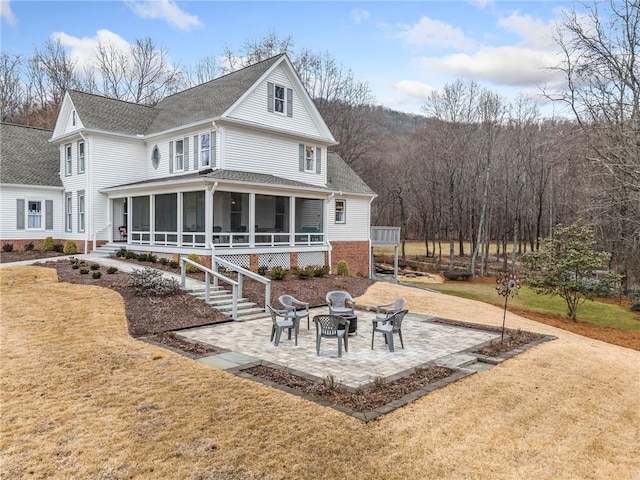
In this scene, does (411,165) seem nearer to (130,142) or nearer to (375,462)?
(130,142)

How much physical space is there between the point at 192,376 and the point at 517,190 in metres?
33.8

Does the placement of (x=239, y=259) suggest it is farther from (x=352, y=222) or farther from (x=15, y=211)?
(x=15, y=211)

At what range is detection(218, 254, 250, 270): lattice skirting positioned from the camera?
17422mm

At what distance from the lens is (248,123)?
65.2 feet

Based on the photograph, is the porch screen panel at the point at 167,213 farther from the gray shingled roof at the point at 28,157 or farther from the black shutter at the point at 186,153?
the gray shingled roof at the point at 28,157

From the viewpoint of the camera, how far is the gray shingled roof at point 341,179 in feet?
84.8

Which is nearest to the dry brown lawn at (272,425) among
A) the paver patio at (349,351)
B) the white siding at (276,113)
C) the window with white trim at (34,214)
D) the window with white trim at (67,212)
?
the paver patio at (349,351)

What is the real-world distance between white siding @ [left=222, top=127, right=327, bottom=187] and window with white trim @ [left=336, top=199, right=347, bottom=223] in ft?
6.76

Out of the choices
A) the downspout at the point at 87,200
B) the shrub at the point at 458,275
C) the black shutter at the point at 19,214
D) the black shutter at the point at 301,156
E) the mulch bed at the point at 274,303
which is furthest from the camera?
the shrub at the point at 458,275

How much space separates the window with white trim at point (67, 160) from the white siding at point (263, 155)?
33.1 feet

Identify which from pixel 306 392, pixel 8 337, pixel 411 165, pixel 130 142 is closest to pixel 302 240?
pixel 130 142

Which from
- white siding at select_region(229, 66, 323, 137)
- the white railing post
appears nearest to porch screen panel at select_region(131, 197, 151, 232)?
white siding at select_region(229, 66, 323, 137)

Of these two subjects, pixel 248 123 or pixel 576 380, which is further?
pixel 248 123

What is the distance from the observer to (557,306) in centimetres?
2095
